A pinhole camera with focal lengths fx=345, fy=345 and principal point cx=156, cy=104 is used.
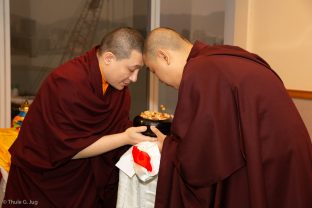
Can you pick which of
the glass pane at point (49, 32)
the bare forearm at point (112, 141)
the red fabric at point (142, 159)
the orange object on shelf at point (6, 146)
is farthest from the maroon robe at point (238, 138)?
the glass pane at point (49, 32)

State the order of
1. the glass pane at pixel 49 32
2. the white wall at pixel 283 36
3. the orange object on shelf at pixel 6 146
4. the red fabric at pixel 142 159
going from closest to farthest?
the red fabric at pixel 142 159 → the orange object on shelf at pixel 6 146 → the white wall at pixel 283 36 → the glass pane at pixel 49 32

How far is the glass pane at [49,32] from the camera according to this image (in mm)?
2295

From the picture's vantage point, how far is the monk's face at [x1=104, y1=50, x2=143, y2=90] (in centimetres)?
155

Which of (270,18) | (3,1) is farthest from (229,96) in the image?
(3,1)

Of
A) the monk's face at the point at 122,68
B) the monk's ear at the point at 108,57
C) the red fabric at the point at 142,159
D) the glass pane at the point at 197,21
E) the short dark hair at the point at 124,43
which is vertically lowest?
the red fabric at the point at 142,159

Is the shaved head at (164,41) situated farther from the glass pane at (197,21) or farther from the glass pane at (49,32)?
the glass pane at (197,21)

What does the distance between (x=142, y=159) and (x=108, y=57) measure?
19.5 inches

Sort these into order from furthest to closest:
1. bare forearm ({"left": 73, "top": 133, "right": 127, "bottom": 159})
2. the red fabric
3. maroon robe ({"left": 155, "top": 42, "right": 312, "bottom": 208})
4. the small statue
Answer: the small statue
bare forearm ({"left": 73, "top": 133, "right": 127, "bottom": 159})
the red fabric
maroon robe ({"left": 155, "top": 42, "right": 312, "bottom": 208})

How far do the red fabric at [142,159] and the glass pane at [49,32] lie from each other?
4.18ft

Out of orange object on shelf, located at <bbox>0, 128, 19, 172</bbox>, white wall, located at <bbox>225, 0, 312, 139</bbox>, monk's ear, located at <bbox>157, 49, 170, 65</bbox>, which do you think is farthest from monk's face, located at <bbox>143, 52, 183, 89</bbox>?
white wall, located at <bbox>225, 0, 312, 139</bbox>

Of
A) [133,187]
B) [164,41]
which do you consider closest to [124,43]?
[164,41]

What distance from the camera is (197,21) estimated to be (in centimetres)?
302

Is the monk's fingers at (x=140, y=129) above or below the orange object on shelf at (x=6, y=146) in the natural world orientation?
above

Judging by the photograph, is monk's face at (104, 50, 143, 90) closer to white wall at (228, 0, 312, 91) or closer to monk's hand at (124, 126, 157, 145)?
monk's hand at (124, 126, 157, 145)
